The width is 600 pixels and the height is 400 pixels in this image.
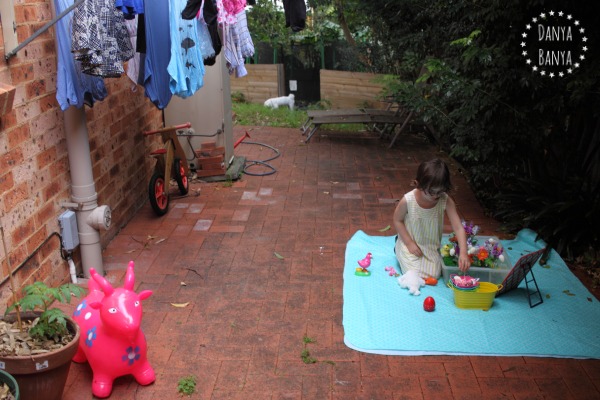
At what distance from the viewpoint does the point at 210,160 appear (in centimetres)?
759

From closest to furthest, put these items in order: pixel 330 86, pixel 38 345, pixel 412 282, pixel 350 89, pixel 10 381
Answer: pixel 10 381
pixel 38 345
pixel 412 282
pixel 350 89
pixel 330 86

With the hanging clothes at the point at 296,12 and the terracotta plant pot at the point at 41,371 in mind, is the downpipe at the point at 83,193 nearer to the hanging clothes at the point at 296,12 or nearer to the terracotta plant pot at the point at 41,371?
the terracotta plant pot at the point at 41,371

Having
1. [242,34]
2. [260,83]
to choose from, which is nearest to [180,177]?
[242,34]

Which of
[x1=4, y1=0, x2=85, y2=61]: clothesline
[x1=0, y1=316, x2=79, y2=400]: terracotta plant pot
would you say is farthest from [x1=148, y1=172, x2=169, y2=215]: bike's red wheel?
[x1=0, y1=316, x2=79, y2=400]: terracotta plant pot

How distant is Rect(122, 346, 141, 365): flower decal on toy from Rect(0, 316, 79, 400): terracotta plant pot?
323 mm

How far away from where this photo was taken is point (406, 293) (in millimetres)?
4656

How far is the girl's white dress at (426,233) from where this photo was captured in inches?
189

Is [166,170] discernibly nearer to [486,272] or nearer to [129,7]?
[129,7]

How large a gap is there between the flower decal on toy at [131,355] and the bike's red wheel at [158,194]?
2.89 meters

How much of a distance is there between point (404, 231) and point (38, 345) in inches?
110

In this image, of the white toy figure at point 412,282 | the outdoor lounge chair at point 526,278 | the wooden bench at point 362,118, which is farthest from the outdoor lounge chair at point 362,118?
the outdoor lounge chair at point 526,278

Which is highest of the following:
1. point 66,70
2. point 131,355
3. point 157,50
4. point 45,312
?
point 157,50

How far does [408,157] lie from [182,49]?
456 centimetres

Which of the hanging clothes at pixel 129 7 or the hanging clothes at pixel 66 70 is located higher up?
the hanging clothes at pixel 129 7
